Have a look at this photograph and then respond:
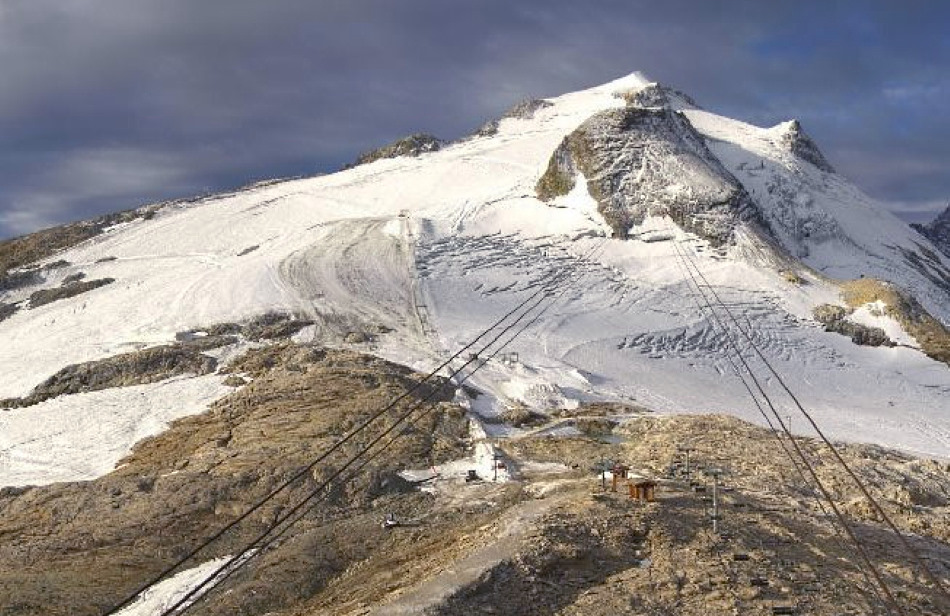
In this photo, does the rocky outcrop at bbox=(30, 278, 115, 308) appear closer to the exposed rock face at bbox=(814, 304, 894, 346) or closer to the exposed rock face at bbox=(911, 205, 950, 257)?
the exposed rock face at bbox=(814, 304, 894, 346)

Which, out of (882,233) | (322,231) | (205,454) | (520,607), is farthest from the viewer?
(882,233)

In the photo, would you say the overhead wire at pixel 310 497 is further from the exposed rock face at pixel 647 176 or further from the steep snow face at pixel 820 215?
the steep snow face at pixel 820 215

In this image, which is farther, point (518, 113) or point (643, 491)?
point (518, 113)

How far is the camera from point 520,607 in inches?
369

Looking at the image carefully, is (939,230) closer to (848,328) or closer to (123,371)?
(848,328)

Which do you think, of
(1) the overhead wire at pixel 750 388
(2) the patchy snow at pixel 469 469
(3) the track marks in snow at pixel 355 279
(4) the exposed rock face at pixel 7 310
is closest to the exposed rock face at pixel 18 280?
(4) the exposed rock face at pixel 7 310

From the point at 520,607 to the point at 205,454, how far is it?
11.1m

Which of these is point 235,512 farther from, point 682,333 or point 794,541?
point 682,333

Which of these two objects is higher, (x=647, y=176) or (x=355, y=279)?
(x=647, y=176)

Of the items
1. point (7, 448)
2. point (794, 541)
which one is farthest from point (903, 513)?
point (7, 448)

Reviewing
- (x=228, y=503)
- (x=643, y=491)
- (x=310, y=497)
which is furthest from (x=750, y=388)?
(x=310, y=497)

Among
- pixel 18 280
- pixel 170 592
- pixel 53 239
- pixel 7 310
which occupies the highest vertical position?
pixel 53 239

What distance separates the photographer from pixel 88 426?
22141 mm

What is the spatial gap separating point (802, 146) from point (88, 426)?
2232 inches
